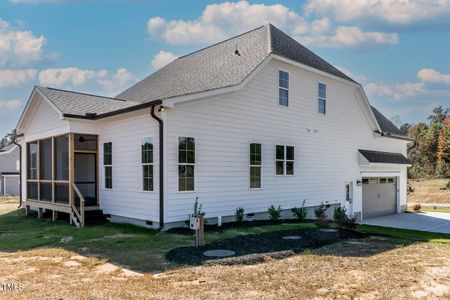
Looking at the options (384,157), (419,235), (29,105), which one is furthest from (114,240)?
(384,157)

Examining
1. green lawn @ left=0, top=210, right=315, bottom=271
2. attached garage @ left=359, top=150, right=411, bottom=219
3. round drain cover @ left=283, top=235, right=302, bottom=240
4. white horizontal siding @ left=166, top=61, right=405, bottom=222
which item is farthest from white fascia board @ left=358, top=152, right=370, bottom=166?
round drain cover @ left=283, top=235, right=302, bottom=240

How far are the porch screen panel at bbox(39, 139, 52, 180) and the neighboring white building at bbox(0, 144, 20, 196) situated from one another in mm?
20784

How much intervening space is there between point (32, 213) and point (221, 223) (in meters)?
9.46

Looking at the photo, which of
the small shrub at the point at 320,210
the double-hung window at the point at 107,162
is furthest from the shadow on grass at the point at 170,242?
the small shrub at the point at 320,210

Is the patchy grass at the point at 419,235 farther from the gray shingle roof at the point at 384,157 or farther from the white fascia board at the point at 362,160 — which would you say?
the gray shingle roof at the point at 384,157

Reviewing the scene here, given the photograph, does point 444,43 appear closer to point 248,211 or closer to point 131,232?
point 248,211

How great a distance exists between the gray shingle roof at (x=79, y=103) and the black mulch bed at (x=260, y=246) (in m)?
6.52

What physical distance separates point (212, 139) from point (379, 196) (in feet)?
42.7

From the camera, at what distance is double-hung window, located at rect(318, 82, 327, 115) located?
55.5ft

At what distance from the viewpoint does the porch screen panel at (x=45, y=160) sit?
1571 centimetres

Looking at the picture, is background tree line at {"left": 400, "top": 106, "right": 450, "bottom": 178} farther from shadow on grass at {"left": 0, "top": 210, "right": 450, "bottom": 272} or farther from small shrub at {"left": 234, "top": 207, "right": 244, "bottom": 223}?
shadow on grass at {"left": 0, "top": 210, "right": 450, "bottom": 272}

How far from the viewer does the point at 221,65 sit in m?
15.2

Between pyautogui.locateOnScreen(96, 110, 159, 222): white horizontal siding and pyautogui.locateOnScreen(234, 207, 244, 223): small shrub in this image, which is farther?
pyautogui.locateOnScreen(234, 207, 244, 223): small shrub

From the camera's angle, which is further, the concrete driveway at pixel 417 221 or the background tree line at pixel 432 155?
the background tree line at pixel 432 155
